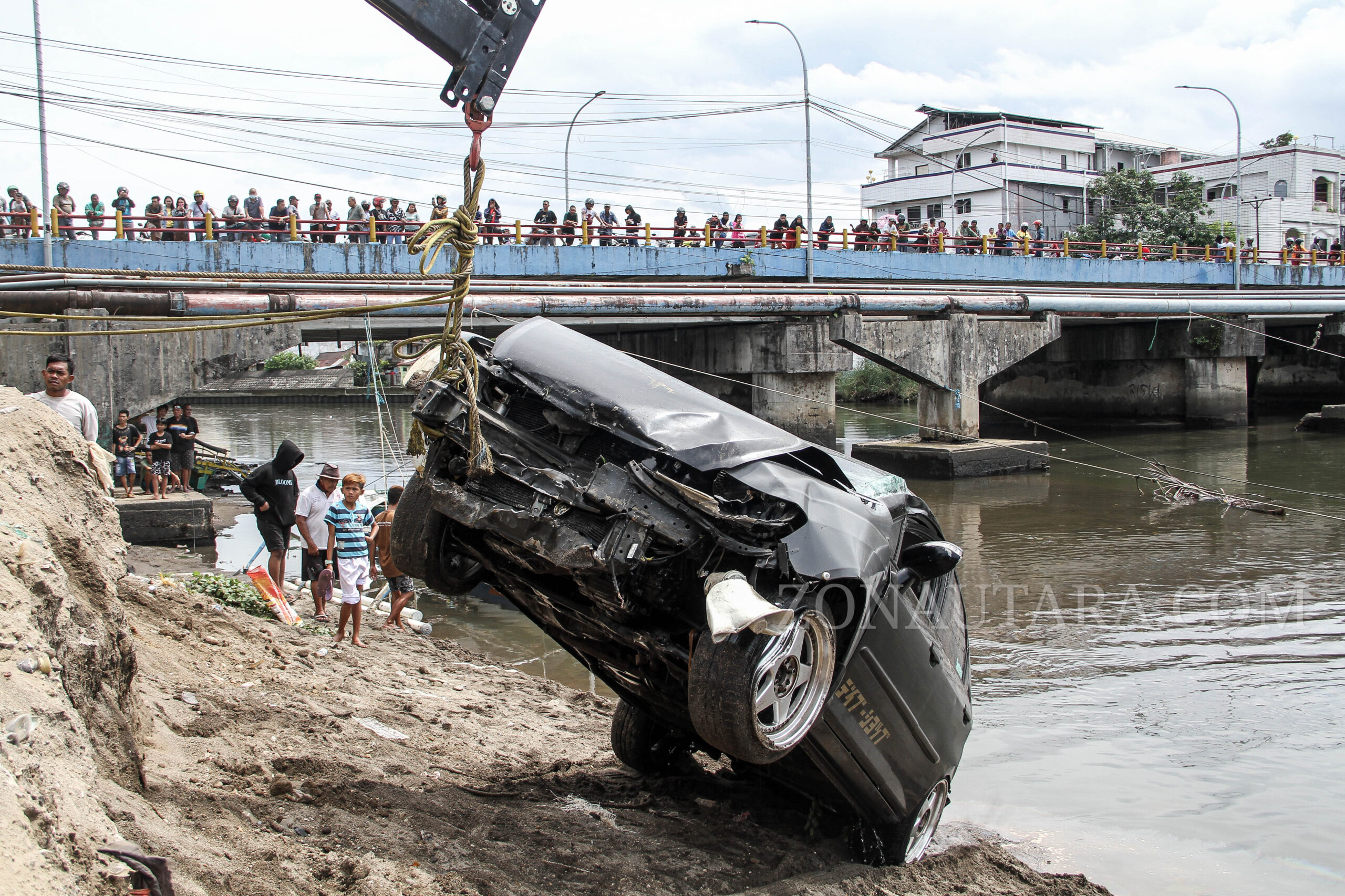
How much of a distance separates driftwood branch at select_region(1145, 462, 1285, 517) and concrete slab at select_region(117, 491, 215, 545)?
16.6 m

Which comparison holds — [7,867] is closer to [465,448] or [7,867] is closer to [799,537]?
[465,448]

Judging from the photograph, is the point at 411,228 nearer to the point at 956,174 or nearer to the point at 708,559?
the point at 708,559

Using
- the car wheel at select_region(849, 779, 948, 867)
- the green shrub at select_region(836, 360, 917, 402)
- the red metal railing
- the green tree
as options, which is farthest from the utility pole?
the green tree

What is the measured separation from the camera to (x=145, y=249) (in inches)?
742

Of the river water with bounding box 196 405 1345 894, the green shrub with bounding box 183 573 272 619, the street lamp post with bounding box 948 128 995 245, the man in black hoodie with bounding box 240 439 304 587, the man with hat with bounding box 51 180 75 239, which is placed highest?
the street lamp post with bounding box 948 128 995 245

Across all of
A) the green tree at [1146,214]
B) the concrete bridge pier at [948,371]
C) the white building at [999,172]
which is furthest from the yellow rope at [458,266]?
the white building at [999,172]

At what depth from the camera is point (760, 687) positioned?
336 cm

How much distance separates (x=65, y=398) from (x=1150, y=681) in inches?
346

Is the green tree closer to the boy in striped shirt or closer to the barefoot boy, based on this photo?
the barefoot boy

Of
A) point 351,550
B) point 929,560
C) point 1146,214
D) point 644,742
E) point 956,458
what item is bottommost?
point 956,458

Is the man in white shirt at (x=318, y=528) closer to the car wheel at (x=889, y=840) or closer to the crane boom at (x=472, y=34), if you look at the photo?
the crane boom at (x=472, y=34)

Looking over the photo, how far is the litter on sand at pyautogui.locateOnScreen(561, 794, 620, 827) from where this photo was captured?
470cm

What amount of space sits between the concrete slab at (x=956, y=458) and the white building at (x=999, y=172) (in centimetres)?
3957

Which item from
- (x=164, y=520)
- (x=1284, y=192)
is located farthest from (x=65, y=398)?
(x=1284, y=192)
